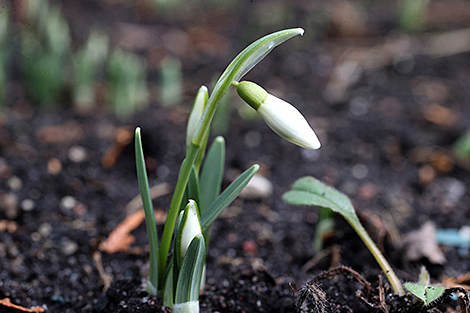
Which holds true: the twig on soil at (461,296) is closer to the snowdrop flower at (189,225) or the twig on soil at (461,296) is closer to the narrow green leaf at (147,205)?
the snowdrop flower at (189,225)

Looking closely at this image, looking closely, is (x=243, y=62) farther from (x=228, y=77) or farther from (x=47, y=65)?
(x=47, y=65)

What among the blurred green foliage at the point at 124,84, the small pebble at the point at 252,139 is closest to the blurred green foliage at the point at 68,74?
the blurred green foliage at the point at 124,84

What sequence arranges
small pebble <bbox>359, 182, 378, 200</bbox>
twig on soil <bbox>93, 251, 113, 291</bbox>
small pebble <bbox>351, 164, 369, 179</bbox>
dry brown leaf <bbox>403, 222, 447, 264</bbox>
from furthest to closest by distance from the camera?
small pebble <bbox>351, 164, 369, 179</bbox> < small pebble <bbox>359, 182, 378, 200</bbox> < dry brown leaf <bbox>403, 222, 447, 264</bbox> < twig on soil <bbox>93, 251, 113, 291</bbox>

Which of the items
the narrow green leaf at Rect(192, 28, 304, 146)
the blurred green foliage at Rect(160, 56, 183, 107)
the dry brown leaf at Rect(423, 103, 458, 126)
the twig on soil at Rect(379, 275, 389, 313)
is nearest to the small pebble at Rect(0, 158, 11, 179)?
the blurred green foliage at Rect(160, 56, 183, 107)

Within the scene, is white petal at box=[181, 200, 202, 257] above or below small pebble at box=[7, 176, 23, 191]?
above

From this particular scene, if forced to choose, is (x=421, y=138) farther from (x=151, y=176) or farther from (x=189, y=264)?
(x=189, y=264)

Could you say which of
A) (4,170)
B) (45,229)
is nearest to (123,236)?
(45,229)

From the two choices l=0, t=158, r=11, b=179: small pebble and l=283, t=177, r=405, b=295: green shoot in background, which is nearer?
l=283, t=177, r=405, b=295: green shoot in background

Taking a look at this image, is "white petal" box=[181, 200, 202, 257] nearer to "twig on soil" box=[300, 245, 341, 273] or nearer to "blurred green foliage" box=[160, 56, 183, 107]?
"twig on soil" box=[300, 245, 341, 273]
